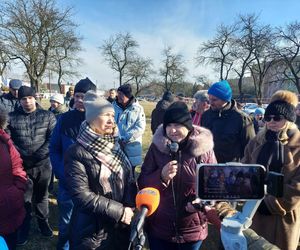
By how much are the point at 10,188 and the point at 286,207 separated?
2355mm

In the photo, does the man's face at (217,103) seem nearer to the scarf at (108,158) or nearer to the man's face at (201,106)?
the man's face at (201,106)

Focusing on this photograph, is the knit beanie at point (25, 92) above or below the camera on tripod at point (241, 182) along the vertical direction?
above

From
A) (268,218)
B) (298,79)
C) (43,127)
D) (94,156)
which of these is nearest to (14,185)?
(94,156)

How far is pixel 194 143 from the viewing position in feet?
7.27

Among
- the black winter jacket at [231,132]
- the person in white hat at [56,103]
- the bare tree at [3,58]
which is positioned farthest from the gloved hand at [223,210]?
the bare tree at [3,58]

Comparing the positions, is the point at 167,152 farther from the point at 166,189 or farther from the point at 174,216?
the point at 174,216

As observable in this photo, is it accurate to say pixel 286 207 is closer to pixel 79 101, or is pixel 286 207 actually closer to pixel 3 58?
pixel 79 101

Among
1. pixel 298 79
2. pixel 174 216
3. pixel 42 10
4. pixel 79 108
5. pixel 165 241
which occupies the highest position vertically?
pixel 42 10

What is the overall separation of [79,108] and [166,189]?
1.75m

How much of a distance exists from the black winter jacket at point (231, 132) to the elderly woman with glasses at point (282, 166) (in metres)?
0.99

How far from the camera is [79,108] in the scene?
356 cm

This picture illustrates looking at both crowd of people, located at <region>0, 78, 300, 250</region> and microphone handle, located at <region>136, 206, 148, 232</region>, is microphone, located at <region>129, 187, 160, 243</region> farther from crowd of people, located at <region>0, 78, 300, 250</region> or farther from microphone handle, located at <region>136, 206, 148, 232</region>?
crowd of people, located at <region>0, 78, 300, 250</region>

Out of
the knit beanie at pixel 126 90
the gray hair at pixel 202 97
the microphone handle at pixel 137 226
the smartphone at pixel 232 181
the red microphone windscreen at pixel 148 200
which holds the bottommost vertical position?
the microphone handle at pixel 137 226

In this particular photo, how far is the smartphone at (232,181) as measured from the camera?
1307 mm
